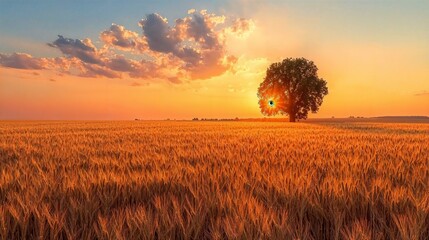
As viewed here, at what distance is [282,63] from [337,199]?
5758cm

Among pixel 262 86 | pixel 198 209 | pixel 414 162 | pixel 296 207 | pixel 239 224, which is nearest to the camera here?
pixel 239 224

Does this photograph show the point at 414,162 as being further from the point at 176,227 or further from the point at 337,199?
the point at 176,227

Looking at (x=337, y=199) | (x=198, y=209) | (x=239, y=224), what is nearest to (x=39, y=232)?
(x=198, y=209)

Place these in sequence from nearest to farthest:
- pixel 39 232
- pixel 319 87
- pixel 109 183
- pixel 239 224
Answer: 1. pixel 239 224
2. pixel 39 232
3. pixel 109 183
4. pixel 319 87

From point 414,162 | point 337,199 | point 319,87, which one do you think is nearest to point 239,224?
point 337,199

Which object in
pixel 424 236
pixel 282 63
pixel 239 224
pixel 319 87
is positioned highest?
pixel 282 63

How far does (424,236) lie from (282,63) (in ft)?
190

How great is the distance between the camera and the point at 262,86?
193 feet

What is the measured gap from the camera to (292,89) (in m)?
56.4

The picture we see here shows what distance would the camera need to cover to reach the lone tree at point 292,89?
55.3 meters

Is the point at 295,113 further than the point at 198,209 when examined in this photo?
Yes

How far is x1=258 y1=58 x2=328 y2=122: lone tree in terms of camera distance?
181 feet

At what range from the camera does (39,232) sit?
6.36 feet

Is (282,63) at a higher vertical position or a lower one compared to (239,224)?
higher
